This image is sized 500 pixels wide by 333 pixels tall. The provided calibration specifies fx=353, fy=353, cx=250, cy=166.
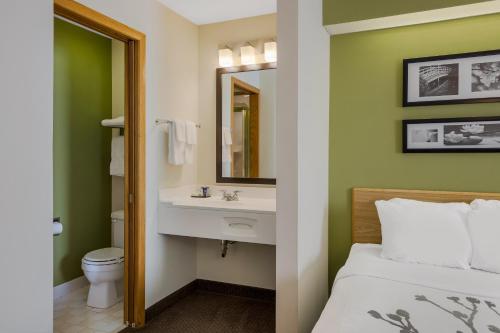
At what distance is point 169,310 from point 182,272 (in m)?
0.36

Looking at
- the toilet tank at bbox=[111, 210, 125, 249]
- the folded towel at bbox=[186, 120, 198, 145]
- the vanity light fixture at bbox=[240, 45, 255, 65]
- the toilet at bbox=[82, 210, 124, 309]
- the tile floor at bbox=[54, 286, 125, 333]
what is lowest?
the tile floor at bbox=[54, 286, 125, 333]

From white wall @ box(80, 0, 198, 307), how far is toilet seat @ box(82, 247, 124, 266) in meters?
0.39

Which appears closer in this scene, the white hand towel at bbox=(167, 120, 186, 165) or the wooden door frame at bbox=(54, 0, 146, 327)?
the wooden door frame at bbox=(54, 0, 146, 327)

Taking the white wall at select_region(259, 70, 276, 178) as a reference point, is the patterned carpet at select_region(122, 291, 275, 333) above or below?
below

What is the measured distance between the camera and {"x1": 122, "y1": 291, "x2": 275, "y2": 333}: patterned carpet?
8.68 feet

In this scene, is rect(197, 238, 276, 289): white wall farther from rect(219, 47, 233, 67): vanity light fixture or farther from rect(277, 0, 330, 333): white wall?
rect(219, 47, 233, 67): vanity light fixture

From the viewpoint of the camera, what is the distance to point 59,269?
331 centimetres

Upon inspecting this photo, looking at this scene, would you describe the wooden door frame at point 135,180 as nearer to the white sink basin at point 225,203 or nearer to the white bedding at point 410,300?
the white sink basin at point 225,203

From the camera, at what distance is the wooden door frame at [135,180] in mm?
2666

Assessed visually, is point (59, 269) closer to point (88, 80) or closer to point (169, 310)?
point (169, 310)

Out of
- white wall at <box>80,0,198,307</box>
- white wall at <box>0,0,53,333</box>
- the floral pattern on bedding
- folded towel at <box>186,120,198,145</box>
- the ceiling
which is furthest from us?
folded towel at <box>186,120,198,145</box>

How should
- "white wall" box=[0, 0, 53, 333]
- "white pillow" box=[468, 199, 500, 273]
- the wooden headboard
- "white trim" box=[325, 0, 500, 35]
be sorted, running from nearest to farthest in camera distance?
"white wall" box=[0, 0, 53, 333]
"white pillow" box=[468, 199, 500, 273]
"white trim" box=[325, 0, 500, 35]
the wooden headboard

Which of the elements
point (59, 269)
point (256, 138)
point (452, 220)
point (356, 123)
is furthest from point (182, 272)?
point (452, 220)

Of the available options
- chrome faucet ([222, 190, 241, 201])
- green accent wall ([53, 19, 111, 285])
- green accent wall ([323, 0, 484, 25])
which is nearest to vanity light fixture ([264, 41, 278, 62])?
green accent wall ([323, 0, 484, 25])
